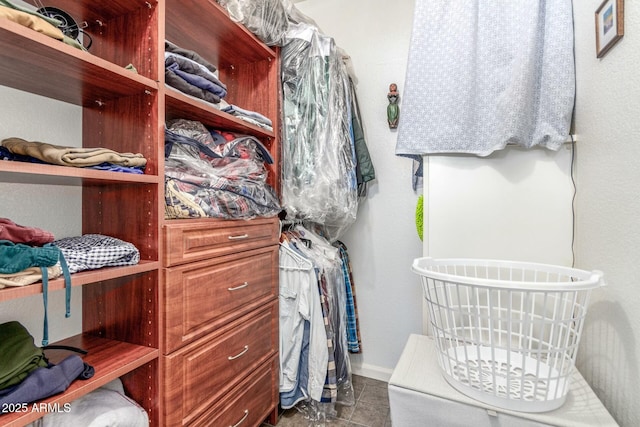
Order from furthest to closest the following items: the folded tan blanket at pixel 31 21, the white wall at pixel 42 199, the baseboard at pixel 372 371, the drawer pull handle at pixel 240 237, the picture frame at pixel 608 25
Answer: the baseboard at pixel 372 371 < the drawer pull handle at pixel 240 237 < the white wall at pixel 42 199 < the picture frame at pixel 608 25 < the folded tan blanket at pixel 31 21

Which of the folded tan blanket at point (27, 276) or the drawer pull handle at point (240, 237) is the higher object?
the drawer pull handle at point (240, 237)

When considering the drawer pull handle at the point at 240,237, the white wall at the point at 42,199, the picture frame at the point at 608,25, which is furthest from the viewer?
the drawer pull handle at the point at 240,237

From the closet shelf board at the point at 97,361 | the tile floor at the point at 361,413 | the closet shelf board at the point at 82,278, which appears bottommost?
the tile floor at the point at 361,413

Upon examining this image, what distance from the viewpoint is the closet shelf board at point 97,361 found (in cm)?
68

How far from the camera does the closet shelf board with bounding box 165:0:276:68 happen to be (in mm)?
1137

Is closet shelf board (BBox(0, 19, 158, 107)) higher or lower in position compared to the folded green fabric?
higher

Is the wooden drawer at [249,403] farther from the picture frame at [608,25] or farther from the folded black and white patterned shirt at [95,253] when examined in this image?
the picture frame at [608,25]

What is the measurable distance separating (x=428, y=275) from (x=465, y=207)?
21.1 inches

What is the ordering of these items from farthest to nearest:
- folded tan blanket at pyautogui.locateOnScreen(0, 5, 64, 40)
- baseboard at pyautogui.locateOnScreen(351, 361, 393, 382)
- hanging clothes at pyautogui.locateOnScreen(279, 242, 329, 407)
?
baseboard at pyautogui.locateOnScreen(351, 361, 393, 382) → hanging clothes at pyautogui.locateOnScreen(279, 242, 329, 407) → folded tan blanket at pyautogui.locateOnScreen(0, 5, 64, 40)

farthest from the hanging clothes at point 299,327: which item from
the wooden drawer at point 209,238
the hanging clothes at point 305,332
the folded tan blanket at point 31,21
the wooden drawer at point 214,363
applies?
the folded tan blanket at point 31,21

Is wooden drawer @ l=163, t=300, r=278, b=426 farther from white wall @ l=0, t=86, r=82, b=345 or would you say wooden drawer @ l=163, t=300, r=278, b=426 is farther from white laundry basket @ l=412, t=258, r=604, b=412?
white laundry basket @ l=412, t=258, r=604, b=412

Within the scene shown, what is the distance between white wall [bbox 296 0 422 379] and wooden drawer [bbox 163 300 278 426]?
0.80 m

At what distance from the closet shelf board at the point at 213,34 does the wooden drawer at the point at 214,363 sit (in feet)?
3.90

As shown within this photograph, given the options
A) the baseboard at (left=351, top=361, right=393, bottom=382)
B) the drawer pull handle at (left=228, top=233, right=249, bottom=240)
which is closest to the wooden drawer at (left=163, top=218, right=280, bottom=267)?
the drawer pull handle at (left=228, top=233, right=249, bottom=240)
